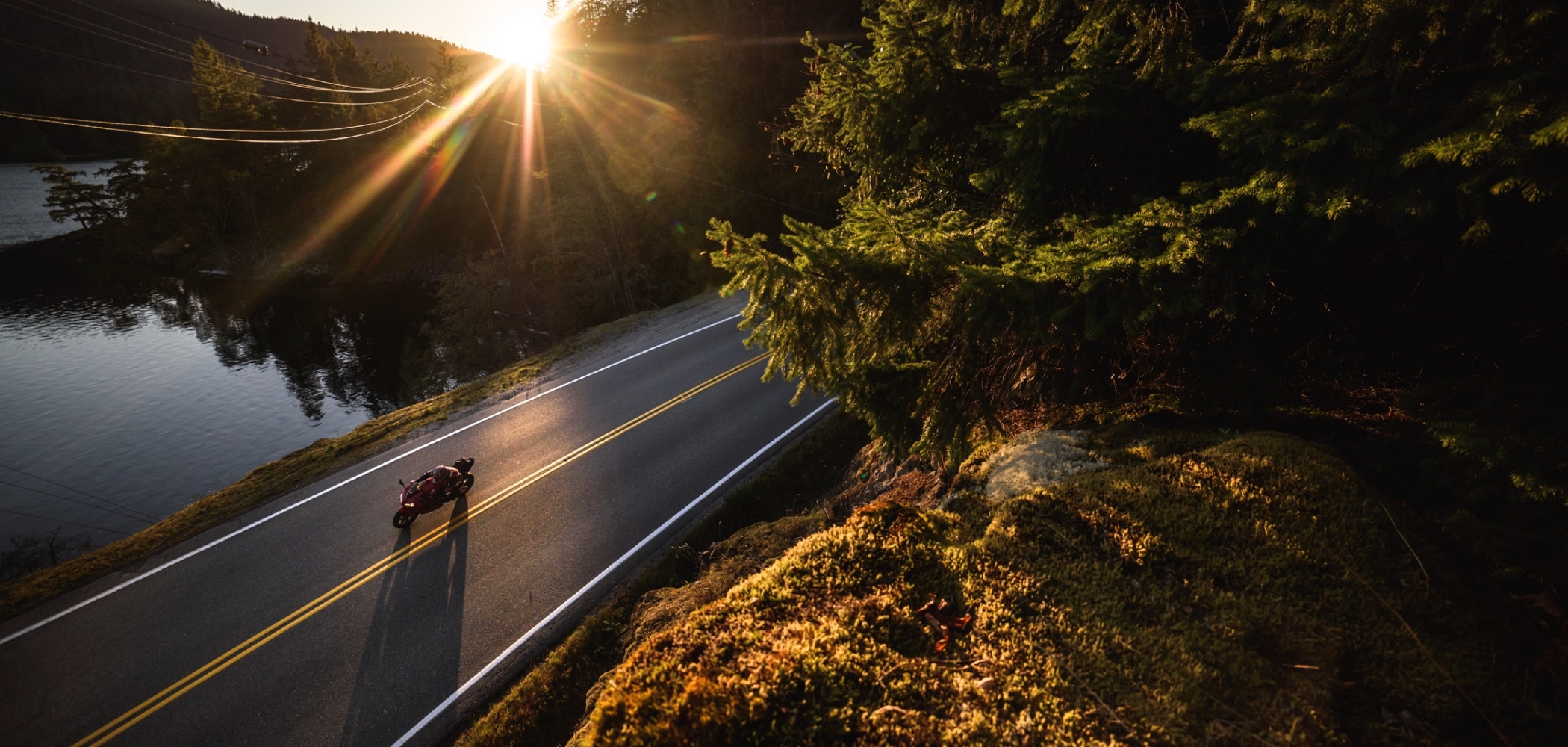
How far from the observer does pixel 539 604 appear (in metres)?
9.36

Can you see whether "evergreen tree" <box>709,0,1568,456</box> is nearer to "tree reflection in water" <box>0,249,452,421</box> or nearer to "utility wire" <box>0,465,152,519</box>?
"utility wire" <box>0,465,152,519</box>

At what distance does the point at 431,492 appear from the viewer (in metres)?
11.2

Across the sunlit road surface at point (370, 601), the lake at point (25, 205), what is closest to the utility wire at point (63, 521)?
the sunlit road surface at point (370, 601)

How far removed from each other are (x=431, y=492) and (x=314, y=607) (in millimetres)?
2462

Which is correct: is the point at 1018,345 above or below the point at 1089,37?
below

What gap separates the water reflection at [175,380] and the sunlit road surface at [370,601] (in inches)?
534

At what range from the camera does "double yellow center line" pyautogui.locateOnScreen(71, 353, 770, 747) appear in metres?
7.84

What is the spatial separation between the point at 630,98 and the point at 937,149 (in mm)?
33716

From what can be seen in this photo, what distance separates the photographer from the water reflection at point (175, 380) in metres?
22.0

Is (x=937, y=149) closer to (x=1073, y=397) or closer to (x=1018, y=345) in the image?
(x=1018, y=345)

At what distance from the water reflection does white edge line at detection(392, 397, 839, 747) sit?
19.6m

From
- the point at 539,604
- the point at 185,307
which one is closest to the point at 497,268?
the point at 185,307

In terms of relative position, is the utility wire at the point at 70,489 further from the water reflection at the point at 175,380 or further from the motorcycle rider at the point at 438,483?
the motorcycle rider at the point at 438,483

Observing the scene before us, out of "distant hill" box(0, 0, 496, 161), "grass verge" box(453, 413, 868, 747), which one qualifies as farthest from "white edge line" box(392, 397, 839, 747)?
"distant hill" box(0, 0, 496, 161)
